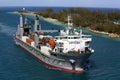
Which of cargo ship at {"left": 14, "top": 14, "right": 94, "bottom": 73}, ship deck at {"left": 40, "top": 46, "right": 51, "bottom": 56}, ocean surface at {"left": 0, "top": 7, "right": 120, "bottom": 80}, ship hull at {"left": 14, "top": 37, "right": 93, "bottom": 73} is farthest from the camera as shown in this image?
ship deck at {"left": 40, "top": 46, "right": 51, "bottom": 56}

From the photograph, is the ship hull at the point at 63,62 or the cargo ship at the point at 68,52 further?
the ship hull at the point at 63,62

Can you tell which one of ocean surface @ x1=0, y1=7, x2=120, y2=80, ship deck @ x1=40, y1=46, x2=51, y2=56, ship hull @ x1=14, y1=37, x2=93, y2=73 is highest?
ship deck @ x1=40, y1=46, x2=51, y2=56

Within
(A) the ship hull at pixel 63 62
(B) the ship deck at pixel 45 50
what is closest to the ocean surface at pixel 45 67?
(A) the ship hull at pixel 63 62

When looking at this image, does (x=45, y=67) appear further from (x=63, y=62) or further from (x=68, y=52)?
(x=68, y=52)

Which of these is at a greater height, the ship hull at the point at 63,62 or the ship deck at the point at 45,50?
the ship deck at the point at 45,50

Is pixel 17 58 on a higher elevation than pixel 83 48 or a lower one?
lower

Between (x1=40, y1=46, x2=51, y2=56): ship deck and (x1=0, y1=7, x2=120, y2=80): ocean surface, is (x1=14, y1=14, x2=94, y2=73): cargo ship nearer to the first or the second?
(x1=40, y1=46, x2=51, y2=56): ship deck

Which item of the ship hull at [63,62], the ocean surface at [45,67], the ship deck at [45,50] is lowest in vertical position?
the ocean surface at [45,67]

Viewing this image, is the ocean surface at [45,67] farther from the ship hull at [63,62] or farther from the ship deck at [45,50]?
the ship deck at [45,50]

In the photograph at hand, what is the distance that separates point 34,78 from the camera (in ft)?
171

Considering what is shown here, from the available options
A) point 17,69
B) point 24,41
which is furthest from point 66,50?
point 24,41

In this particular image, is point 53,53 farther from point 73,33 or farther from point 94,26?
point 94,26

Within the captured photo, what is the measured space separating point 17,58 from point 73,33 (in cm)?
1641

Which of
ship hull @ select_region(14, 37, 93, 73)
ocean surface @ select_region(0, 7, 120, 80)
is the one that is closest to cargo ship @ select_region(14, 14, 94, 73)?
ship hull @ select_region(14, 37, 93, 73)
